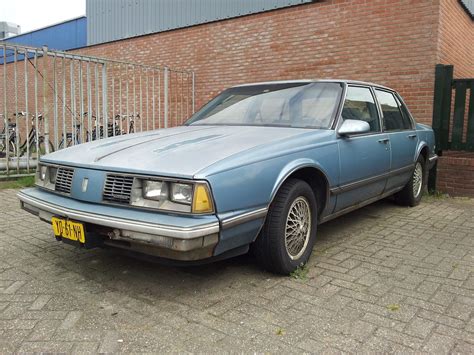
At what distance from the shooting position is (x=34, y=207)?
10.5 ft

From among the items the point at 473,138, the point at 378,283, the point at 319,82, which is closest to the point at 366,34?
the point at 473,138

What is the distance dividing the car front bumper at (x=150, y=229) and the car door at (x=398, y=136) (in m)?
2.89

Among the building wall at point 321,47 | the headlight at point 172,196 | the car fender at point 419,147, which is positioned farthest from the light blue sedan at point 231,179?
the building wall at point 321,47

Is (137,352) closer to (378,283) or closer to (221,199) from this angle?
(221,199)

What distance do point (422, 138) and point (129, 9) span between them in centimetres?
886

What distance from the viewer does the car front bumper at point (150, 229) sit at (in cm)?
241

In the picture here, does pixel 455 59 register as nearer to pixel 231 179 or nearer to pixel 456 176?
pixel 456 176

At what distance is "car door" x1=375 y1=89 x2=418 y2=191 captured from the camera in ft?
15.5

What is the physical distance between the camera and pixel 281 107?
13.0 ft

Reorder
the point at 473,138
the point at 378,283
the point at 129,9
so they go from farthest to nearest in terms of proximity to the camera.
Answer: the point at 129,9 < the point at 473,138 < the point at 378,283

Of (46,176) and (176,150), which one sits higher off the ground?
(176,150)

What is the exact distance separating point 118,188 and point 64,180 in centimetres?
61

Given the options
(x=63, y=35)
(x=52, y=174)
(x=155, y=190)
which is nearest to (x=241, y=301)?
(x=155, y=190)

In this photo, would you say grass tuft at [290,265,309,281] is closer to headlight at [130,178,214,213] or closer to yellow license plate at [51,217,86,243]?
headlight at [130,178,214,213]
